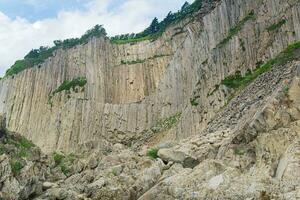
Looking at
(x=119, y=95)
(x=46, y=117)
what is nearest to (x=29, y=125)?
(x=46, y=117)

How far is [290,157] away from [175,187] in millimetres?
5468

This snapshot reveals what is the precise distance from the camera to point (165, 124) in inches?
3002

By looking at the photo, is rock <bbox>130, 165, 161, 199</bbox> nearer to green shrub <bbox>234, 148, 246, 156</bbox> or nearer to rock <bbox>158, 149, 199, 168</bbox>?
rock <bbox>158, 149, 199, 168</bbox>

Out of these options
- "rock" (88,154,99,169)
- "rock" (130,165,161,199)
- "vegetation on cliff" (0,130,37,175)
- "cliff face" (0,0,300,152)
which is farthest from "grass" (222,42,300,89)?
"vegetation on cliff" (0,130,37,175)

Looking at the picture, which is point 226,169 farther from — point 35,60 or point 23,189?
point 35,60

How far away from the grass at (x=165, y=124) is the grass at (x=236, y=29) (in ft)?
35.9

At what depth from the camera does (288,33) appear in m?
55.1

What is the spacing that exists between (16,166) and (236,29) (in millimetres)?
33537

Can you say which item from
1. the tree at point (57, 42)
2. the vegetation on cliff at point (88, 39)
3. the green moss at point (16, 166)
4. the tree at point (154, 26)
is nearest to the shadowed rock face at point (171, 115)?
the green moss at point (16, 166)

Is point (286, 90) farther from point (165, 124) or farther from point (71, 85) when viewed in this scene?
point (71, 85)

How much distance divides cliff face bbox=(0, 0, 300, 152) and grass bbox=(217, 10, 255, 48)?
0.16m

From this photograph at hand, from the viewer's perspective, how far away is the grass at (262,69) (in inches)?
1940

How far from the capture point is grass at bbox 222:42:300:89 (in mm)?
49281

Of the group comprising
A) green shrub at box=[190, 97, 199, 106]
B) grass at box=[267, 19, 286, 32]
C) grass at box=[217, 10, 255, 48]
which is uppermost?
grass at box=[217, 10, 255, 48]
